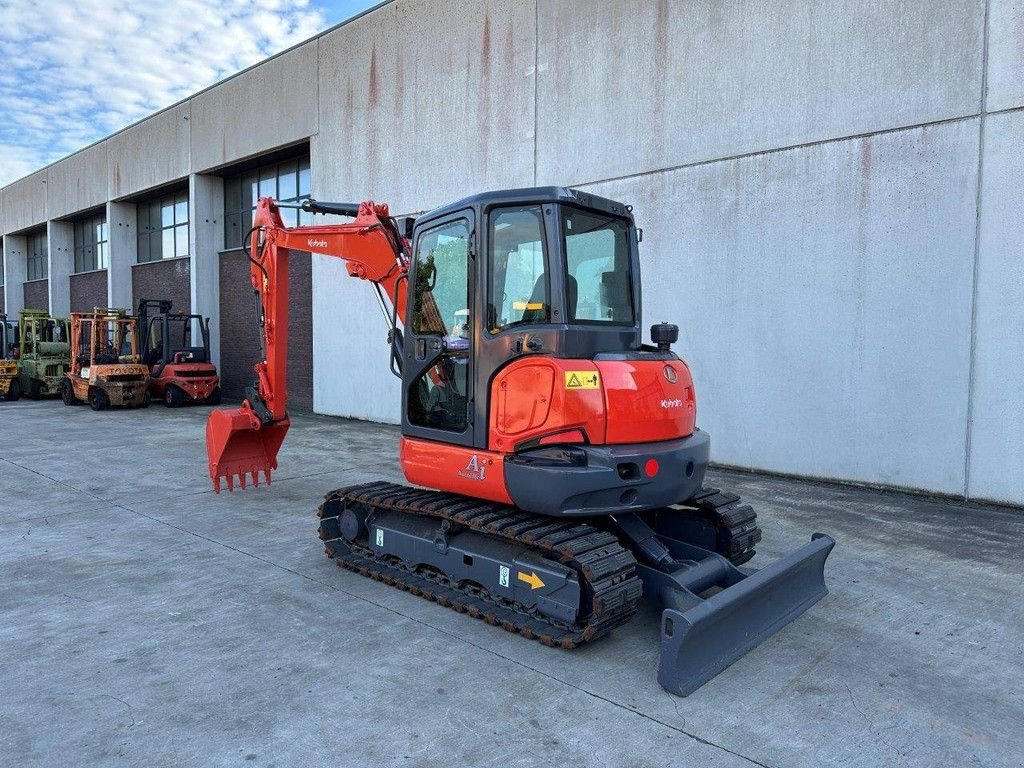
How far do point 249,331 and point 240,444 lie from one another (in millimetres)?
11974

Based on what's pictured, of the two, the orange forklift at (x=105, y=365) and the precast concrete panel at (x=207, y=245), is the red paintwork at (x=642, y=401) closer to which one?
the orange forklift at (x=105, y=365)

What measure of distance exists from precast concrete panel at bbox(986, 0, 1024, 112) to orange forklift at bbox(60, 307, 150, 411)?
1752cm

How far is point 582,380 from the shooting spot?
404 centimetres

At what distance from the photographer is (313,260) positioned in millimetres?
16078

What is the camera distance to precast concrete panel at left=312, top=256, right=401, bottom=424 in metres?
14.4

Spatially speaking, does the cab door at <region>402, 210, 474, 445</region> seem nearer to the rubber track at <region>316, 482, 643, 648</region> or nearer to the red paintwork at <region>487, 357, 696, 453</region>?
the red paintwork at <region>487, 357, 696, 453</region>

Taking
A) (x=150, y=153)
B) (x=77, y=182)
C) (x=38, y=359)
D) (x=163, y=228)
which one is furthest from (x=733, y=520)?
(x=77, y=182)

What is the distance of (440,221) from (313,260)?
476 inches

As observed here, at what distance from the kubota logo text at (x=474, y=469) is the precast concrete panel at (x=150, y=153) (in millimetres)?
18974

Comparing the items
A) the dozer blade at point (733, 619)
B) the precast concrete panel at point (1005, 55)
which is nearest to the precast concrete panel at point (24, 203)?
the precast concrete panel at point (1005, 55)

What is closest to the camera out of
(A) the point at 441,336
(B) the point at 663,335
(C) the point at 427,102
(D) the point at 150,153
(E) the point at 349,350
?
(B) the point at 663,335

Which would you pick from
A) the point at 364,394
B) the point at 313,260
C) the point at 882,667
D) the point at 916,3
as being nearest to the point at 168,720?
the point at 882,667

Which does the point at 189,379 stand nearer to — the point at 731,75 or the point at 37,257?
the point at 731,75

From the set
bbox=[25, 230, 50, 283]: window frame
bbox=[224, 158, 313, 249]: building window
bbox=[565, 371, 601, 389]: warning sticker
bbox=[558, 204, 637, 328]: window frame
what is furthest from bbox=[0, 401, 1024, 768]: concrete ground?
bbox=[25, 230, 50, 283]: window frame
